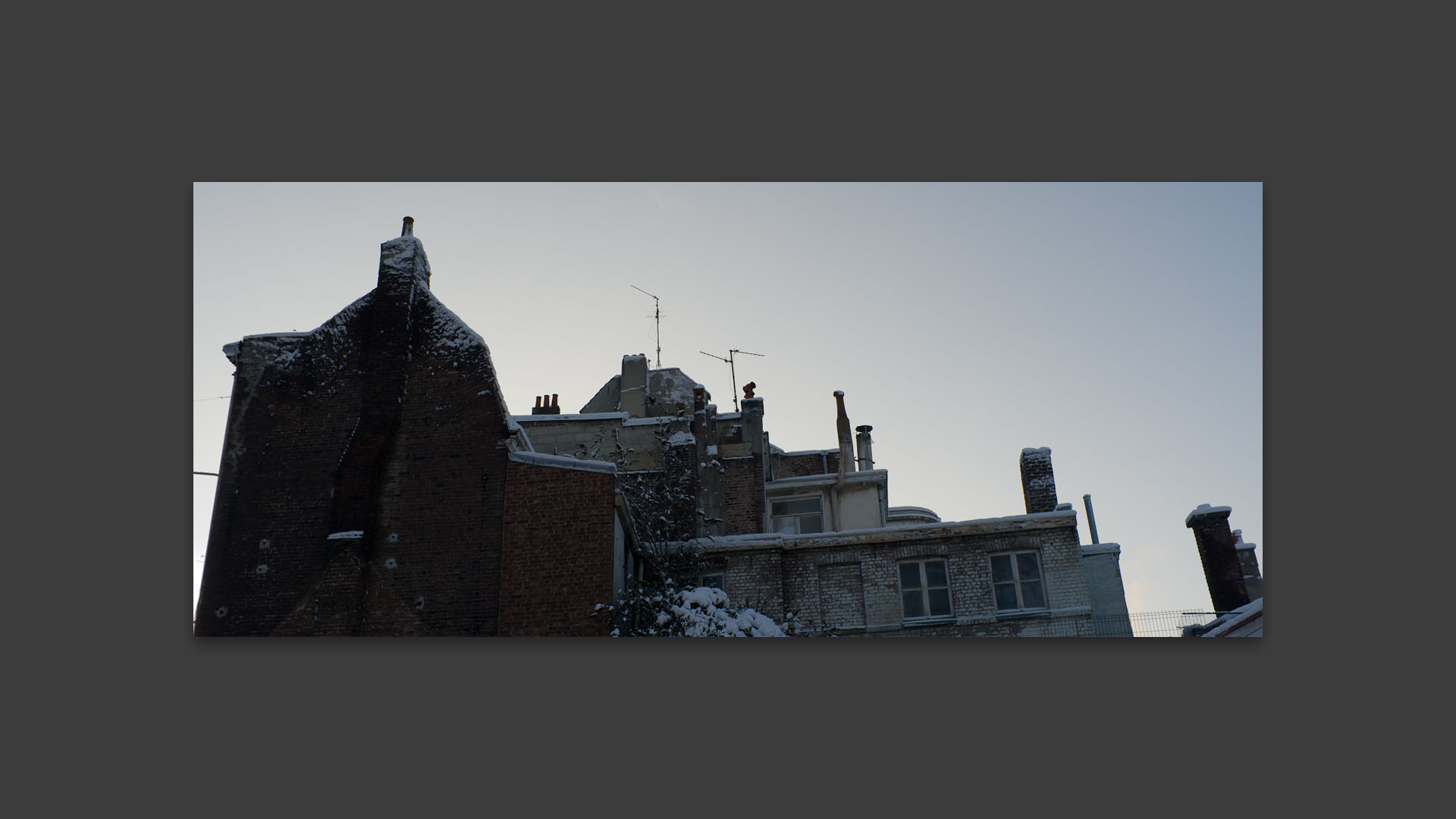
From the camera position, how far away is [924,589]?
973 centimetres

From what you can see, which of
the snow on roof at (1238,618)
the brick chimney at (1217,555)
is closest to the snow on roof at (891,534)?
the brick chimney at (1217,555)

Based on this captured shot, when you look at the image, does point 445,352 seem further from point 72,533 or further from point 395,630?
point 72,533

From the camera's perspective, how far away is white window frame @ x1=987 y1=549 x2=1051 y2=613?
9453 mm

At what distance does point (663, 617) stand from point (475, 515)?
195 centimetres

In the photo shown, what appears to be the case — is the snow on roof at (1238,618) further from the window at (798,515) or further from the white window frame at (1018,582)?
the window at (798,515)

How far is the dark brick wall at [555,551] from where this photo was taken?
29.1 ft

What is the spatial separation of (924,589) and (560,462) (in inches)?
141

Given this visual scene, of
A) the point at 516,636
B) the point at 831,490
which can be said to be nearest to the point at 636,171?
the point at 516,636

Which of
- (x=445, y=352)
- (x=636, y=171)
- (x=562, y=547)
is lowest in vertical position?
(x=562, y=547)

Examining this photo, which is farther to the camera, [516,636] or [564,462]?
[564,462]

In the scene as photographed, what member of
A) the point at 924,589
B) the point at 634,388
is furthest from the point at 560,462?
the point at 634,388

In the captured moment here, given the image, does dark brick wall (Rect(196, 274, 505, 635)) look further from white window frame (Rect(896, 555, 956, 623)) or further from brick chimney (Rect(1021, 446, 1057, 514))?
brick chimney (Rect(1021, 446, 1057, 514))

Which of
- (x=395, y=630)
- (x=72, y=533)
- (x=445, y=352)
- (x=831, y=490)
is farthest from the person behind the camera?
(x=831, y=490)

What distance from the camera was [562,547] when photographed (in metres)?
9.27
